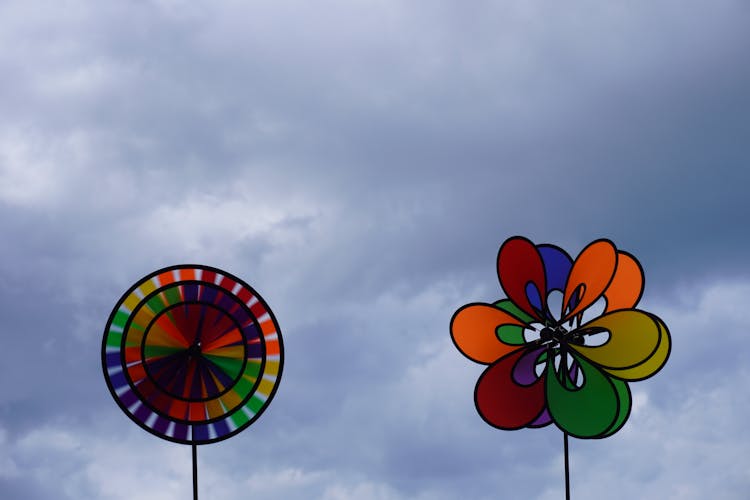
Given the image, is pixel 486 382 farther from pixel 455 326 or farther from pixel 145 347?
pixel 145 347

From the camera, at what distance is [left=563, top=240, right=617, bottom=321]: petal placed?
879 cm

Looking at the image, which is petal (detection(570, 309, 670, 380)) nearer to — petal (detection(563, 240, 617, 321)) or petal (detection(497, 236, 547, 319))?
petal (detection(563, 240, 617, 321))

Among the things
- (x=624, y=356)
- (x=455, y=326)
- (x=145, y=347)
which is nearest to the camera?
(x=145, y=347)

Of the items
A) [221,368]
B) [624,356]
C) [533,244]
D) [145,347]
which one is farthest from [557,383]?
[145,347]

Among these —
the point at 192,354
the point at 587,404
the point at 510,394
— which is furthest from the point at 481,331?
the point at 192,354

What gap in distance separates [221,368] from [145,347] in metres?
0.53

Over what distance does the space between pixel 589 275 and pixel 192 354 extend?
307 centimetres

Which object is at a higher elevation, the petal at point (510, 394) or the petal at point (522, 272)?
the petal at point (522, 272)

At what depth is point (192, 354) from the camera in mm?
7941

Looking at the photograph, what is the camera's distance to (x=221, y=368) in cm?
801

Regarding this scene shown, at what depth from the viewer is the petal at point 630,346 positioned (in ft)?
27.8

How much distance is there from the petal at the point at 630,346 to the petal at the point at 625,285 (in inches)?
18.8

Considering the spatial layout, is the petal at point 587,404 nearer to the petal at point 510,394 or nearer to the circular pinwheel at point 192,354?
the petal at point 510,394

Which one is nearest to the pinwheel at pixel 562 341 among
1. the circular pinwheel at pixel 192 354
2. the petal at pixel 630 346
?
the petal at pixel 630 346
